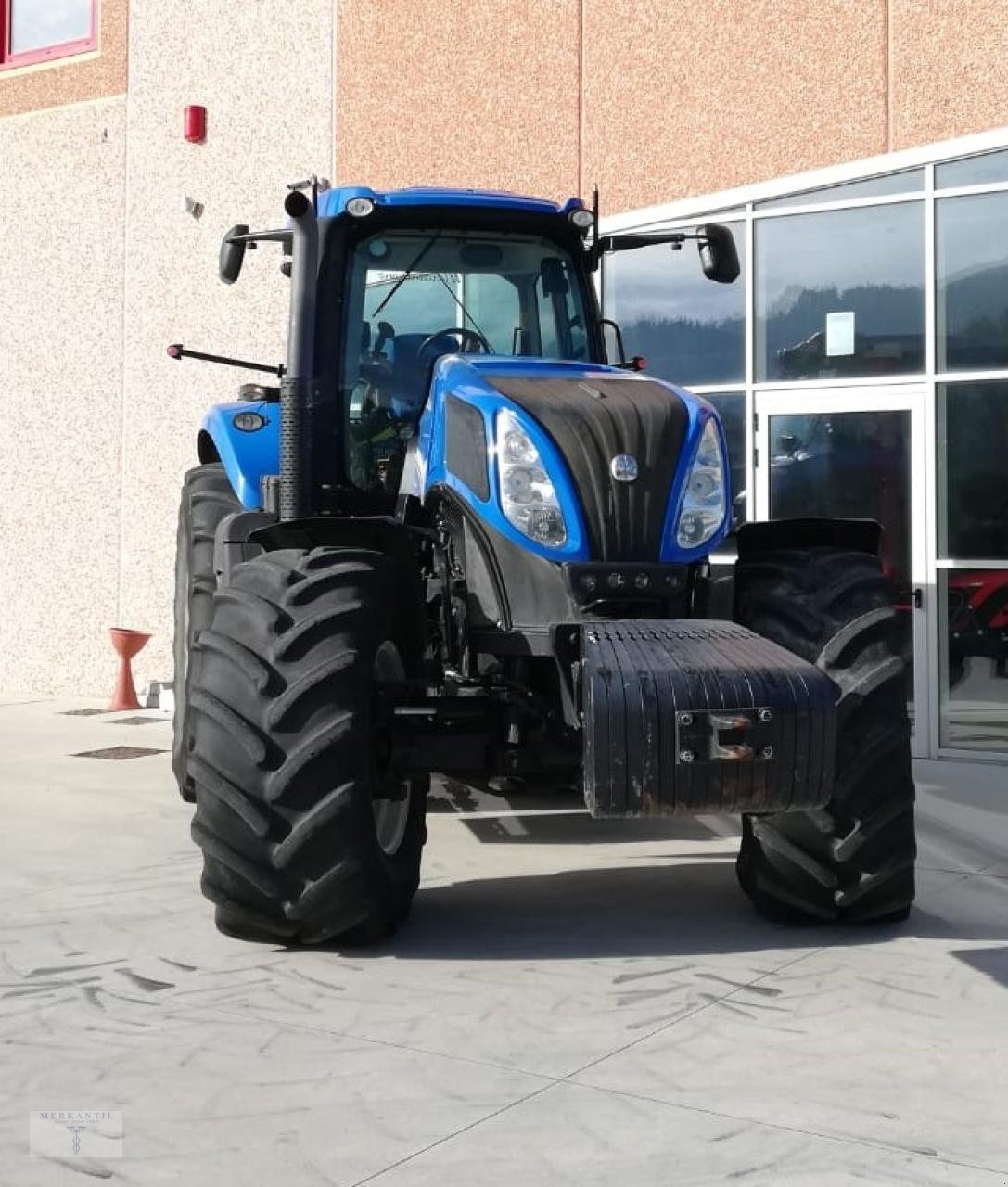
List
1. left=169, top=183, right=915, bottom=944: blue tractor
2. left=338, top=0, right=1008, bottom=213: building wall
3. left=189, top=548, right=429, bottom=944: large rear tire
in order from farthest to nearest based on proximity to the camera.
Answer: left=338, top=0, right=1008, bottom=213: building wall, left=189, top=548, right=429, bottom=944: large rear tire, left=169, top=183, right=915, bottom=944: blue tractor

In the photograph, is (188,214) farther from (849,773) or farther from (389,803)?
(849,773)

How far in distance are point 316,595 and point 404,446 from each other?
58.0 inches

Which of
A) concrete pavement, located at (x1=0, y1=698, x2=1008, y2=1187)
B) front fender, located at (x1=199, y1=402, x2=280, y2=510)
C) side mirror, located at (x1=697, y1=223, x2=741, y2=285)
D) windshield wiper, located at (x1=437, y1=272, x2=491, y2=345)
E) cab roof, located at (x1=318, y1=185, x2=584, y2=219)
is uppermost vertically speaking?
cab roof, located at (x1=318, y1=185, x2=584, y2=219)

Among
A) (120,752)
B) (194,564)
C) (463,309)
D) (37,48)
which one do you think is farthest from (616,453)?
(37,48)

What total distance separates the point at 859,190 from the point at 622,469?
18.6 feet

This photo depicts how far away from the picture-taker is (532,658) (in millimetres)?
4875

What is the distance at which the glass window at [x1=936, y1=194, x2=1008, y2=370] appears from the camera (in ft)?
30.2

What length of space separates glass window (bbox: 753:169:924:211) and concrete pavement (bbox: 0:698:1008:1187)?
469 centimetres

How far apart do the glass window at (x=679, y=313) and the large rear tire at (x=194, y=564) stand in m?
4.01

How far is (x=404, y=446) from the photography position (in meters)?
5.93

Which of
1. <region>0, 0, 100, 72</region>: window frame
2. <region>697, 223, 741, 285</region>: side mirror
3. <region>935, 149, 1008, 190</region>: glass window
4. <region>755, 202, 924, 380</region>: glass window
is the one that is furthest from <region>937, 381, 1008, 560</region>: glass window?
<region>0, 0, 100, 72</region>: window frame

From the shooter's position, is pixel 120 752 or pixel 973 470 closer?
pixel 973 470

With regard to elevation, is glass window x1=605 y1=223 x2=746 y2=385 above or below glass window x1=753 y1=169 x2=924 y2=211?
below

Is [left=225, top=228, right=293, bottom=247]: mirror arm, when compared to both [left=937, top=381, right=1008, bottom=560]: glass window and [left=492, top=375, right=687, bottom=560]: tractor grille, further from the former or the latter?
[left=937, top=381, right=1008, bottom=560]: glass window
